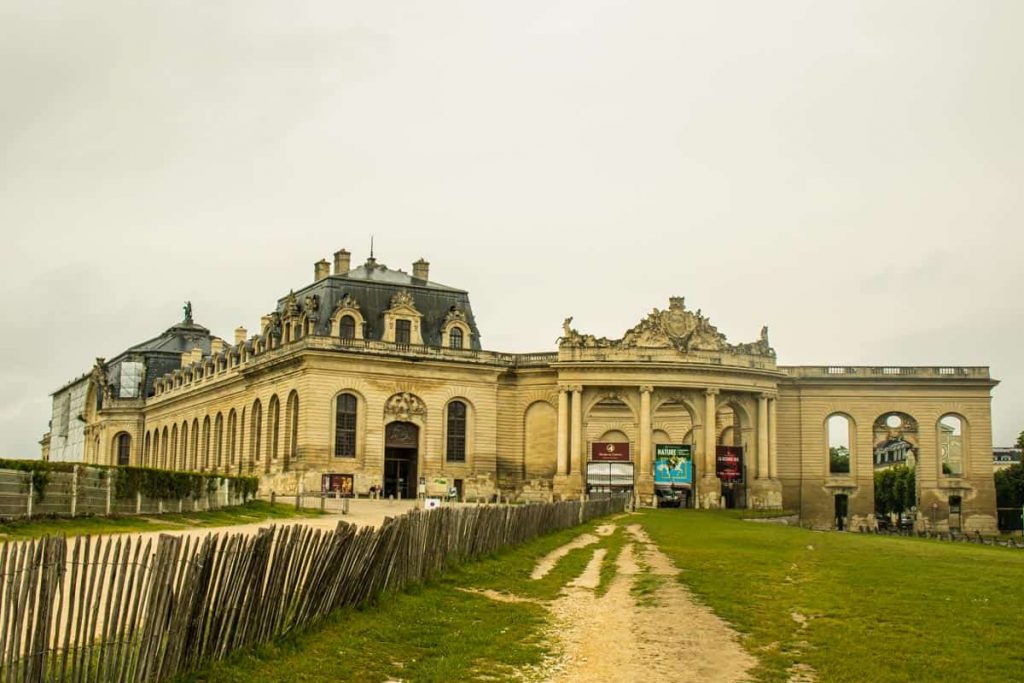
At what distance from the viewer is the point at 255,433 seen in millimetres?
86375

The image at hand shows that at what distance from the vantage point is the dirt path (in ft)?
61.3

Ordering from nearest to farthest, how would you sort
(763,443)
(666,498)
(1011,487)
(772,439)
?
(666,498), (763,443), (772,439), (1011,487)

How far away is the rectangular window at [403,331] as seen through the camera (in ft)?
271

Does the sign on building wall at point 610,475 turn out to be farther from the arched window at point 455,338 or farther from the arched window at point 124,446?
the arched window at point 124,446

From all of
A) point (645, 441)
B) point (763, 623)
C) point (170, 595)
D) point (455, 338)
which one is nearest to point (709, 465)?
point (645, 441)

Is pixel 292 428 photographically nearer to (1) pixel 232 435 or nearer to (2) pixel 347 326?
(2) pixel 347 326

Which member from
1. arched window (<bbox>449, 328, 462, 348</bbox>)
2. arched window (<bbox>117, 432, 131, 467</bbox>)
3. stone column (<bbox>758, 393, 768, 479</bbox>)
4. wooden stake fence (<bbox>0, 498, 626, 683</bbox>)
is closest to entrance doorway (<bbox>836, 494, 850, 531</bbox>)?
stone column (<bbox>758, 393, 768, 479</bbox>)

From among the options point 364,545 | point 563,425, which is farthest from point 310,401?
A: point 364,545

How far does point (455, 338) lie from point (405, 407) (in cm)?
720

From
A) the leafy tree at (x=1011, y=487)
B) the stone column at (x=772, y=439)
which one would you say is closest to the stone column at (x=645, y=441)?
the stone column at (x=772, y=439)

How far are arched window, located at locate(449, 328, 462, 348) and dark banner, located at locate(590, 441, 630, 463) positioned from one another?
1199cm

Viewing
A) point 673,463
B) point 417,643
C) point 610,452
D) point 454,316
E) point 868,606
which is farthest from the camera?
point 454,316

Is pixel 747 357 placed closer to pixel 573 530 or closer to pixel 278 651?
pixel 573 530

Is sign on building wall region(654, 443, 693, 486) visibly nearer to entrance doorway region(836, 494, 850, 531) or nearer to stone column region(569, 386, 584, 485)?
stone column region(569, 386, 584, 485)
